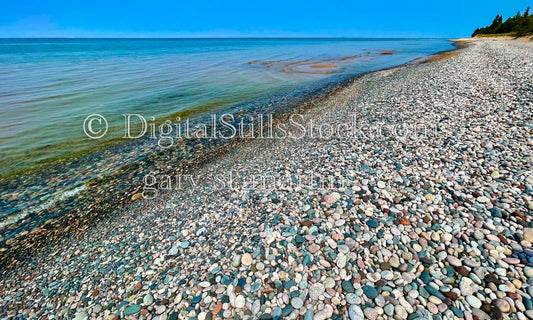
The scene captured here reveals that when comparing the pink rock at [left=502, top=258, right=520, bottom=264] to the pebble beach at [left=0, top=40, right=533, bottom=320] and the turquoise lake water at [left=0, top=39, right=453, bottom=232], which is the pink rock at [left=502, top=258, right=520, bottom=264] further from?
the turquoise lake water at [left=0, top=39, right=453, bottom=232]

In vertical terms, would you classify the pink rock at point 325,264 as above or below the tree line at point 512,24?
below

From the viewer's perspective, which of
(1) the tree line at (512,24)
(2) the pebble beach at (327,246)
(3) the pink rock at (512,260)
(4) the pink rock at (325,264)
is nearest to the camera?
(2) the pebble beach at (327,246)

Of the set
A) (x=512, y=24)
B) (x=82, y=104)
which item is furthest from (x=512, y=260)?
(x=512, y=24)

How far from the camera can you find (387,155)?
7258 millimetres

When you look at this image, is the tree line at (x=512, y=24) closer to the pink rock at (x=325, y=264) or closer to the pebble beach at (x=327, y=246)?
the pebble beach at (x=327, y=246)

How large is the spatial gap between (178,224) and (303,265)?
3.23 m

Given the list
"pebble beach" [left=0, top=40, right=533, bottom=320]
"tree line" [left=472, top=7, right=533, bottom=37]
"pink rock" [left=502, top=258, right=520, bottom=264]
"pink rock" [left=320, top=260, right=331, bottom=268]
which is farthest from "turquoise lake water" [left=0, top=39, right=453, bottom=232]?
"tree line" [left=472, top=7, right=533, bottom=37]

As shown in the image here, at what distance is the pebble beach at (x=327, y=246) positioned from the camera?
11.5 feet

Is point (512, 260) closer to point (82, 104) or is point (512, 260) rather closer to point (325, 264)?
point (325, 264)

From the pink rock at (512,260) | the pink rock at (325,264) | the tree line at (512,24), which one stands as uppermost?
the tree line at (512,24)

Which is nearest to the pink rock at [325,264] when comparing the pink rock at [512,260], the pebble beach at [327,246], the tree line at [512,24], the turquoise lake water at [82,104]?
the pebble beach at [327,246]

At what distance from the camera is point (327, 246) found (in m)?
4.35

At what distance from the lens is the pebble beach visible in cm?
350

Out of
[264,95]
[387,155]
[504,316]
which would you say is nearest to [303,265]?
[504,316]
